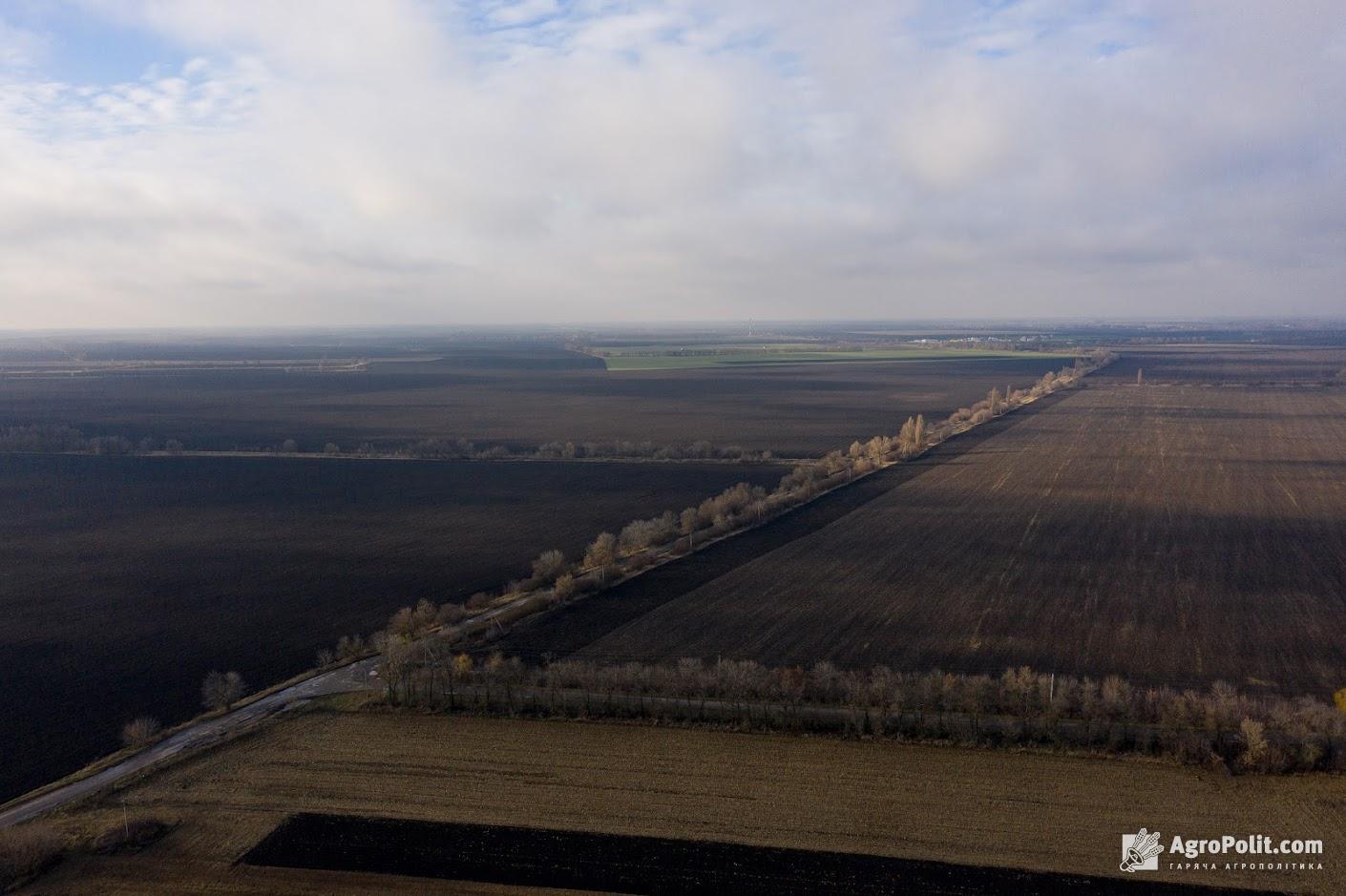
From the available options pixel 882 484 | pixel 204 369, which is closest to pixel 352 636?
pixel 882 484

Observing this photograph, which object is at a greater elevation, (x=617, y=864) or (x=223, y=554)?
(x=223, y=554)

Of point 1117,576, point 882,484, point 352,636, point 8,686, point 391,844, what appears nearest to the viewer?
point 391,844

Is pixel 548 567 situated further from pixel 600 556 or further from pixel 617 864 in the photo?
pixel 617 864

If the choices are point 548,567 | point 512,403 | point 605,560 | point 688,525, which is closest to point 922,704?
point 605,560

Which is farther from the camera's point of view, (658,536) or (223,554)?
(658,536)

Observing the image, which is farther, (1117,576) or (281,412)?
(281,412)

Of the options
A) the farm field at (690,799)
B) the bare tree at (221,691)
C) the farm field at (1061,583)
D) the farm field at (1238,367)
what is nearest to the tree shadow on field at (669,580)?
the farm field at (1061,583)

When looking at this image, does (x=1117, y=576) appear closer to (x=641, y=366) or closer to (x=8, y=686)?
(x=8, y=686)
